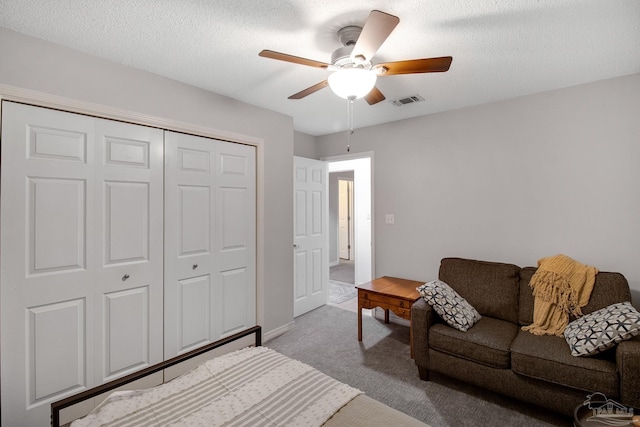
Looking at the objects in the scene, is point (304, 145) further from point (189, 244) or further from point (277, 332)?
point (277, 332)

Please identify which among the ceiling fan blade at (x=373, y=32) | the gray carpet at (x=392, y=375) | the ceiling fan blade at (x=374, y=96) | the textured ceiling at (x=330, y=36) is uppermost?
the textured ceiling at (x=330, y=36)

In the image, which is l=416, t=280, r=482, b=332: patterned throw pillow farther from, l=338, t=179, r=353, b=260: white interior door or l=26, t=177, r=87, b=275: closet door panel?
l=338, t=179, r=353, b=260: white interior door

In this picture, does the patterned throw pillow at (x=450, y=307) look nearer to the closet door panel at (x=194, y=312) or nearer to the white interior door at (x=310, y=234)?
the white interior door at (x=310, y=234)

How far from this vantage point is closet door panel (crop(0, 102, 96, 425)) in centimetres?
174

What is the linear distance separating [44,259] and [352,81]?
2184 mm

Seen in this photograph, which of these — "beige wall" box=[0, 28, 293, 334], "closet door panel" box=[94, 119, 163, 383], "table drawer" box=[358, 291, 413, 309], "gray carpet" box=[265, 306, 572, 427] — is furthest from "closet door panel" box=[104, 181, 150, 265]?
"table drawer" box=[358, 291, 413, 309]

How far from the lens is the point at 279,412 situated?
3.93ft

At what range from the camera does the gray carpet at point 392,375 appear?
6.58 ft

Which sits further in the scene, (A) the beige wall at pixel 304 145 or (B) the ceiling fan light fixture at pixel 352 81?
(A) the beige wall at pixel 304 145

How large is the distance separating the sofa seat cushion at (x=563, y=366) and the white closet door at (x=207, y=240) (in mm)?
2350

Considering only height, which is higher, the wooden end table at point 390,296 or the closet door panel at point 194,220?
the closet door panel at point 194,220

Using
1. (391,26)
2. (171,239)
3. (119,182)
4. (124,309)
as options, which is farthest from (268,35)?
(124,309)

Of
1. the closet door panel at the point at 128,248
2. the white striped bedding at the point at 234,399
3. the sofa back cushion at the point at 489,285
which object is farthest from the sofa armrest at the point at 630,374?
the closet door panel at the point at 128,248

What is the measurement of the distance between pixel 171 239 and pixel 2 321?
1.04 m
